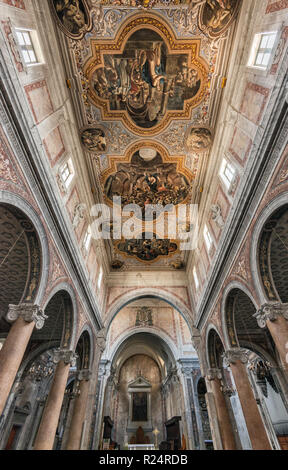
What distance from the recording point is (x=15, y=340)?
6230mm

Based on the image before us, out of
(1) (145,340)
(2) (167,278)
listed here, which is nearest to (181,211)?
(2) (167,278)

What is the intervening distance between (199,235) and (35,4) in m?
11.7

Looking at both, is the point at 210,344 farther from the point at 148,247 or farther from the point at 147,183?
the point at 147,183

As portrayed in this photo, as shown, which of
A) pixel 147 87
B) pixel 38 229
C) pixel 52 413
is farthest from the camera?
pixel 147 87

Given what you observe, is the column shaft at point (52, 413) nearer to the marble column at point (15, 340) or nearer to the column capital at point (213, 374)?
the marble column at point (15, 340)

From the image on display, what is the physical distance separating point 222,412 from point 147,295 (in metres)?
7.76

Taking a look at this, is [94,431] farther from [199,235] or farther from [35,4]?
[35,4]

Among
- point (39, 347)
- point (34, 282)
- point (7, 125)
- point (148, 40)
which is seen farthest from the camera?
point (39, 347)

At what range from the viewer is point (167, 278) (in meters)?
17.0

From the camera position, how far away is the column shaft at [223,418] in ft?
33.1

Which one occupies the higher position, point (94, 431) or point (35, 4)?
point (35, 4)

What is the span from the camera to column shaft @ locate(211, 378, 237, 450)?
10.1 meters

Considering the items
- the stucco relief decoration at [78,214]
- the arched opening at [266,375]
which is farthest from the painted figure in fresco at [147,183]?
the arched opening at [266,375]

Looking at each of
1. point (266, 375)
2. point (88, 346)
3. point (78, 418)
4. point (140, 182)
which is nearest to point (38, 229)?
point (140, 182)
